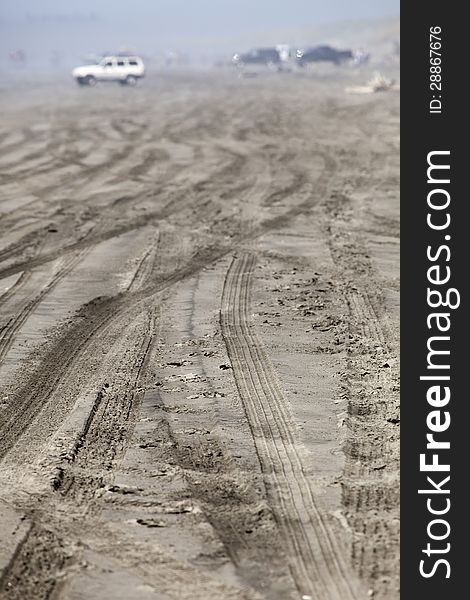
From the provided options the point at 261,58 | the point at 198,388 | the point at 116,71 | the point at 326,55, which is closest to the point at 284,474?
the point at 198,388

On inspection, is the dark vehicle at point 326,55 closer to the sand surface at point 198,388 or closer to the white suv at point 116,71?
the white suv at point 116,71

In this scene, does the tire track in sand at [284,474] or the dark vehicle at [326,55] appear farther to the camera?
the dark vehicle at [326,55]

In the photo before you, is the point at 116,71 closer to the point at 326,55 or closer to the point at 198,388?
the point at 326,55

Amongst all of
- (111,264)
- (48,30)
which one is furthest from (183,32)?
(111,264)

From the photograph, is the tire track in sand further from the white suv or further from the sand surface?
the white suv

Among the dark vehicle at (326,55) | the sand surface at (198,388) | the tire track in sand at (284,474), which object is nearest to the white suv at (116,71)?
the dark vehicle at (326,55)

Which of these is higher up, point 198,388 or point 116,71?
point 116,71

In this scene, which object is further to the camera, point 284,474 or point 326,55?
point 326,55
